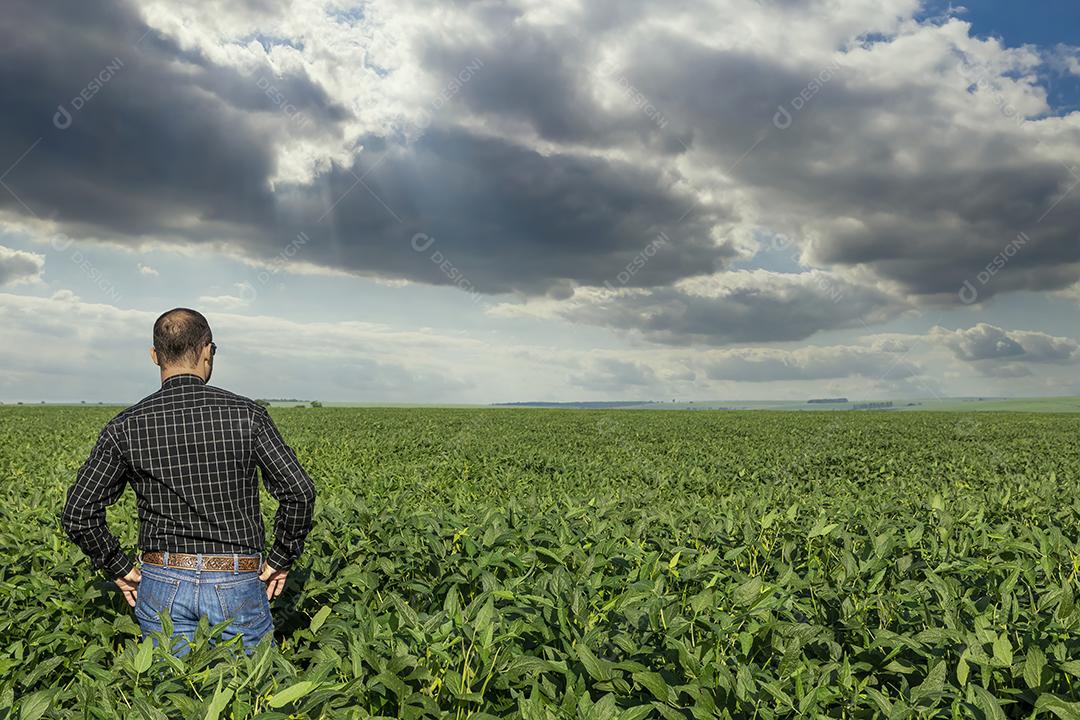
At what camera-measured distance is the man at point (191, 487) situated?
382 cm

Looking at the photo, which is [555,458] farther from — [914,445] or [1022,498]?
[914,445]

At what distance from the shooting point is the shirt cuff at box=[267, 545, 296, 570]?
396 centimetres

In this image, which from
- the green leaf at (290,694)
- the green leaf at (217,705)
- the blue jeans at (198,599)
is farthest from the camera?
the blue jeans at (198,599)

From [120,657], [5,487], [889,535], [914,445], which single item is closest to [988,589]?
[889,535]

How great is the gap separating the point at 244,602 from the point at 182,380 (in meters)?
1.29

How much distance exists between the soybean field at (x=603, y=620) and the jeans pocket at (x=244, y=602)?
25cm

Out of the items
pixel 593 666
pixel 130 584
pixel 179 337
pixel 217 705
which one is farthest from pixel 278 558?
pixel 593 666

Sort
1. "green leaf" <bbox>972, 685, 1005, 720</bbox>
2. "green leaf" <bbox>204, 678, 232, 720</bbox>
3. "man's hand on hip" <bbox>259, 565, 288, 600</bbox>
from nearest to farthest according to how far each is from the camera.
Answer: "green leaf" <bbox>204, 678, 232, 720</bbox> → "green leaf" <bbox>972, 685, 1005, 720</bbox> → "man's hand on hip" <bbox>259, 565, 288, 600</bbox>

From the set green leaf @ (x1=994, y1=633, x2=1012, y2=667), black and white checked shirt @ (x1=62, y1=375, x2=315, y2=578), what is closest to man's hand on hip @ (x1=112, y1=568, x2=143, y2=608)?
black and white checked shirt @ (x1=62, y1=375, x2=315, y2=578)

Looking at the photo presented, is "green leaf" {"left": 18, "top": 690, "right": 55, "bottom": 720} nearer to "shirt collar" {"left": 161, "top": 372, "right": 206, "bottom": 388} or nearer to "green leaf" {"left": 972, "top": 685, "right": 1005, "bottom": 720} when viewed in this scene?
"shirt collar" {"left": 161, "top": 372, "right": 206, "bottom": 388}

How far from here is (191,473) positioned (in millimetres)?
3820

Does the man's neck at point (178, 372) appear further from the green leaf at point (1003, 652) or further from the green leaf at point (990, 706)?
the green leaf at point (1003, 652)

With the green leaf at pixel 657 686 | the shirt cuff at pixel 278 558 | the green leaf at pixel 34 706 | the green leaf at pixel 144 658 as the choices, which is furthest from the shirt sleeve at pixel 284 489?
the green leaf at pixel 657 686

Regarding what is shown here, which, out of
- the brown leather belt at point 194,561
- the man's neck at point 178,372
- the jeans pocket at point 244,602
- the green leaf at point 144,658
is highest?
the man's neck at point 178,372
